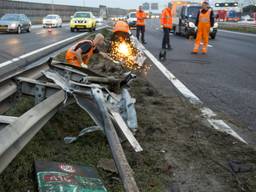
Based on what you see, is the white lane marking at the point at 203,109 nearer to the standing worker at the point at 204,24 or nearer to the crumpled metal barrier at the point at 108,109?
the crumpled metal barrier at the point at 108,109

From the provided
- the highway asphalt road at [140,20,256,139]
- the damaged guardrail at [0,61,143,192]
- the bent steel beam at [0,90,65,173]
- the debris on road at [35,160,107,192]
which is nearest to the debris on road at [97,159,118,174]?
the debris on road at [35,160,107,192]

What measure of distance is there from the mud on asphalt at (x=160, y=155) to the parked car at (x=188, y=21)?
20627 mm

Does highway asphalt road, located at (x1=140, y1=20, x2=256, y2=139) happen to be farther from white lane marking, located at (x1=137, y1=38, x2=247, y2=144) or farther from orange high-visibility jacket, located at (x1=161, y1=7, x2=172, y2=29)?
orange high-visibility jacket, located at (x1=161, y1=7, x2=172, y2=29)

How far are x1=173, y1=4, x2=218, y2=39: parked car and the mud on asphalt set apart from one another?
67.7 ft

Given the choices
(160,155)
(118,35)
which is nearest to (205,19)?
(118,35)

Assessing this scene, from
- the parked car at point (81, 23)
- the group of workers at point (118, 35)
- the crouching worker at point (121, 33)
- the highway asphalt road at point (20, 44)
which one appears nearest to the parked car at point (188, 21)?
the group of workers at point (118, 35)

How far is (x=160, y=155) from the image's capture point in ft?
12.8

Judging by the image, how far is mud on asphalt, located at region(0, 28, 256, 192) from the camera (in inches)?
129

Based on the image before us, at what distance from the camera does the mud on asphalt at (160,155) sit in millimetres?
3289

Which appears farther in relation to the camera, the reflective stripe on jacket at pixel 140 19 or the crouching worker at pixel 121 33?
the reflective stripe on jacket at pixel 140 19

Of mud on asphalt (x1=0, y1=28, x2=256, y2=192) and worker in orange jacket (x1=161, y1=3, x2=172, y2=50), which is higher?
worker in orange jacket (x1=161, y1=3, x2=172, y2=50)

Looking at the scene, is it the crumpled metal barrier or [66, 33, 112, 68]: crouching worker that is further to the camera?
[66, 33, 112, 68]: crouching worker

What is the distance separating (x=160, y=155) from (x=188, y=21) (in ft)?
73.5

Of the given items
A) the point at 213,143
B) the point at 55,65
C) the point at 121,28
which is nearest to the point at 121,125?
the point at 213,143
